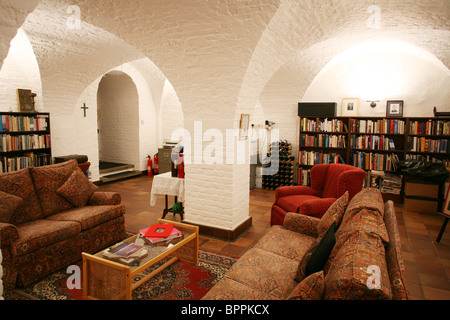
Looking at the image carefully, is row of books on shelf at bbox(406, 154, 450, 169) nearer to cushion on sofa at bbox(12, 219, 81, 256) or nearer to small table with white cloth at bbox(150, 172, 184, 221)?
small table with white cloth at bbox(150, 172, 184, 221)

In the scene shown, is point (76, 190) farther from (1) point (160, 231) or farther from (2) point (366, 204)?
(2) point (366, 204)

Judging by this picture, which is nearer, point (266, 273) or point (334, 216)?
point (266, 273)

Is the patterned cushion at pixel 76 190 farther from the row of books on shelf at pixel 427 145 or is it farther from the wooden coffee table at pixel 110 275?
the row of books on shelf at pixel 427 145

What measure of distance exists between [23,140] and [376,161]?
705 cm

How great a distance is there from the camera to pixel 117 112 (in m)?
8.84

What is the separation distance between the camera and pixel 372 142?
20.3 feet

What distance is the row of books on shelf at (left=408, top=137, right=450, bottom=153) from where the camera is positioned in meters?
5.64

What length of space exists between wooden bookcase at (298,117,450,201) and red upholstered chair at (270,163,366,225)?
233 cm

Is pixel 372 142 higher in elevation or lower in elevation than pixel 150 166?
higher

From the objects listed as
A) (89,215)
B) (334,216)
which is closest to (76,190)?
(89,215)

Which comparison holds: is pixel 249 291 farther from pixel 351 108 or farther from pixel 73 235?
pixel 351 108

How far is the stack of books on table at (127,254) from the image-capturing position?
2506mm

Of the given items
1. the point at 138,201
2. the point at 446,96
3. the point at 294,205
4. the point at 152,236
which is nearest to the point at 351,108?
the point at 446,96

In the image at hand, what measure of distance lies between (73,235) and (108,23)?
2.61 m
